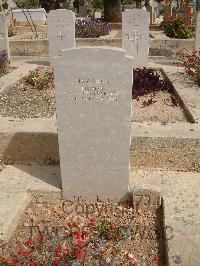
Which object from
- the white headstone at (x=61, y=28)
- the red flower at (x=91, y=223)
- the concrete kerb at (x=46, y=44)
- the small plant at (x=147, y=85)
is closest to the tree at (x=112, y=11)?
the concrete kerb at (x=46, y=44)

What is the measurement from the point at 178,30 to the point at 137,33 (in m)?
5.58

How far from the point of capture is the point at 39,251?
343 cm

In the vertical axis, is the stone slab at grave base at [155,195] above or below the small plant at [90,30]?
below

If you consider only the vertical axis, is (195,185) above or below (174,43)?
below

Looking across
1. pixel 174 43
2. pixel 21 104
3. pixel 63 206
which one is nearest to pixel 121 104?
pixel 63 206

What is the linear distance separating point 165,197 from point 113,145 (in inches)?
34.6

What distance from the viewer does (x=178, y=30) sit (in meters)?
14.1

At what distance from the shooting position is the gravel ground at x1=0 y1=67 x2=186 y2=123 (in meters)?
6.07

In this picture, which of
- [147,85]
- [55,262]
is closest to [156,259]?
[55,262]

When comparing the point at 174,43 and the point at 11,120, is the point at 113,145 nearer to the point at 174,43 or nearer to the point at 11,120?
the point at 11,120

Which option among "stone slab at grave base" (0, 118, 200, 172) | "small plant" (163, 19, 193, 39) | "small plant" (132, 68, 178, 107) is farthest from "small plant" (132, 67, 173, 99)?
"small plant" (163, 19, 193, 39)

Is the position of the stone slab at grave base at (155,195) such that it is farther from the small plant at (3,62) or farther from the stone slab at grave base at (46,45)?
the stone slab at grave base at (46,45)

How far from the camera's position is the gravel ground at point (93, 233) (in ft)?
11.1

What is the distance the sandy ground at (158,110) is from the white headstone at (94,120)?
1710mm
